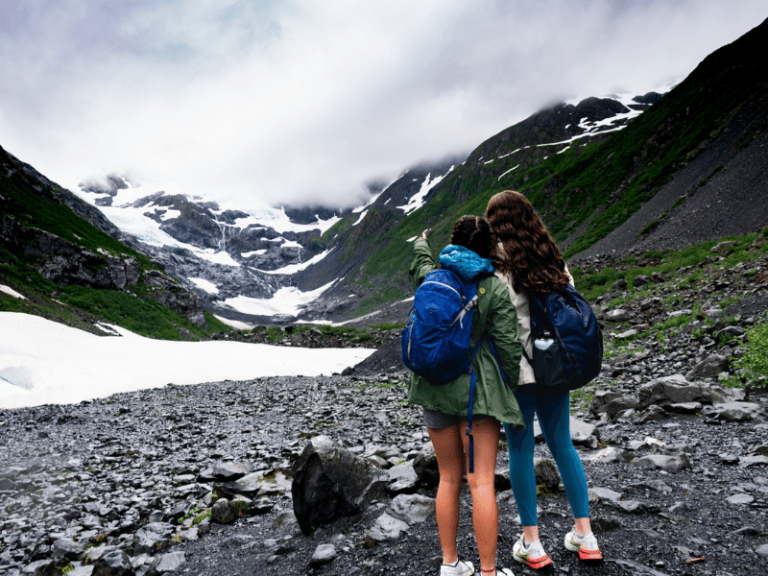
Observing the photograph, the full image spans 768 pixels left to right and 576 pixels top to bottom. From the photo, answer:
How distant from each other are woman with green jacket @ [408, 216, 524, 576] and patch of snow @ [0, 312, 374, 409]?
53.9ft

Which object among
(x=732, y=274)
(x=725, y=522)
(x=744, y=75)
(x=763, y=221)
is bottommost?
(x=725, y=522)

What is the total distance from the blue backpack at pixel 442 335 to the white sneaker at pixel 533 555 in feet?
3.29

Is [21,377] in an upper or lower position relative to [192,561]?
upper

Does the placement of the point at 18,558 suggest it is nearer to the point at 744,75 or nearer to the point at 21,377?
the point at 21,377

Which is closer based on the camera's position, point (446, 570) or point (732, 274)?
point (446, 570)

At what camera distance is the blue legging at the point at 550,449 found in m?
3.52

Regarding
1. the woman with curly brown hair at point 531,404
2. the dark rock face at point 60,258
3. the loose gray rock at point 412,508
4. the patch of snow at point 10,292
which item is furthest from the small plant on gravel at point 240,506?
the dark rock face at point 60,258

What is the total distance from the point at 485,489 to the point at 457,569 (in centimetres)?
72

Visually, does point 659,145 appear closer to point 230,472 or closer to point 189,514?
point 230,472

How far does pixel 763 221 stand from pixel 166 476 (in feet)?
112

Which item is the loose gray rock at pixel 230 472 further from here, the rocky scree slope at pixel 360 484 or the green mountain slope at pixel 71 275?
the green mountain slope at pixel 71 275

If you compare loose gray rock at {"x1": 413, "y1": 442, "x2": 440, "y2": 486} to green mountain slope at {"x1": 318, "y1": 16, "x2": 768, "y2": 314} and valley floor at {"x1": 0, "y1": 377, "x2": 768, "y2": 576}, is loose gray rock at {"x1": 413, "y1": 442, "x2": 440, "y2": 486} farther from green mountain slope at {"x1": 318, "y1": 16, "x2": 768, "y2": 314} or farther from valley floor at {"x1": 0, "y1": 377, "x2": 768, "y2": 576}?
green mountain slope at {"x1": 318, "y1": 16, "x2": 768, "y2": 314}

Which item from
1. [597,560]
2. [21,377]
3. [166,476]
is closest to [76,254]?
[21,377]

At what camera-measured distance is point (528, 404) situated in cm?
355
